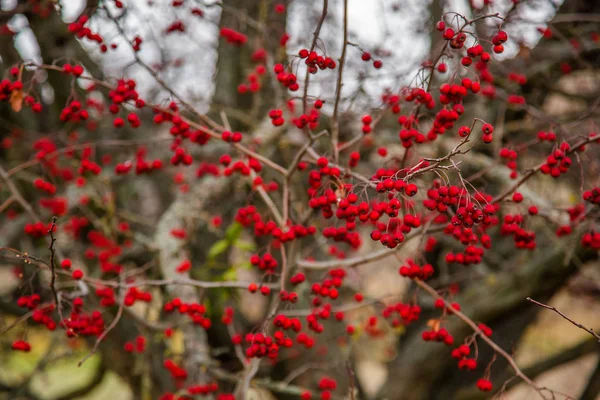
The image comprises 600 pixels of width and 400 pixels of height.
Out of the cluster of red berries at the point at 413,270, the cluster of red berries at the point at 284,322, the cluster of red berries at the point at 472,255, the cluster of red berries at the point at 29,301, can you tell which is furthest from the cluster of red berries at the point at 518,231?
the cluster of red berries at the point at 29,301

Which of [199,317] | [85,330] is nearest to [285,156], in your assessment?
[199,317]

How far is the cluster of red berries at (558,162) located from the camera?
2129mm

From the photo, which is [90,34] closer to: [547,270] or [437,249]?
[547,270]

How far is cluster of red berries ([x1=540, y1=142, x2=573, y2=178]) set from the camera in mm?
2129

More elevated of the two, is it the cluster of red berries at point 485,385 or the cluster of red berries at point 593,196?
the cluster of red berries at point 593,196

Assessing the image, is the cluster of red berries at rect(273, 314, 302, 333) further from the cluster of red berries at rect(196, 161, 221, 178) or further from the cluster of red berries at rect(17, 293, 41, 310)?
the cluster of red berries at rect(196, 161, 221, 178)

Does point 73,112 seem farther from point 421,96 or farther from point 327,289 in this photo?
point 421,96

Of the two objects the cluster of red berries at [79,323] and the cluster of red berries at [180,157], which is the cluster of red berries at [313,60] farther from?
the cluster of red berries at [79,323]

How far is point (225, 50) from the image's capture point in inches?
195

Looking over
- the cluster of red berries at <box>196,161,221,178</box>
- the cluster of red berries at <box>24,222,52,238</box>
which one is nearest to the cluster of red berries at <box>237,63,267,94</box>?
the cluster of red berries at <box>196,161,221,178</box>

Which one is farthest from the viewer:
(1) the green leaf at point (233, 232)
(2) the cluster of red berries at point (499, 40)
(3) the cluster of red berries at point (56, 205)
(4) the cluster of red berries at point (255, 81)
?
(3) the cluster of red berries at point (56, 205)

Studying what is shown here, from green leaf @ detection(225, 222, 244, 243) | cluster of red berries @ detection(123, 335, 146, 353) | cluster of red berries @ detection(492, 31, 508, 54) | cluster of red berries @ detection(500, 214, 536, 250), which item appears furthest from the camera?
cluster of red berries @ detection(123, 335, 146, 353)

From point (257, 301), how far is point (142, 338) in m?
5.75

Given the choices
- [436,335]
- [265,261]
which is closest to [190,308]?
[265,261]
